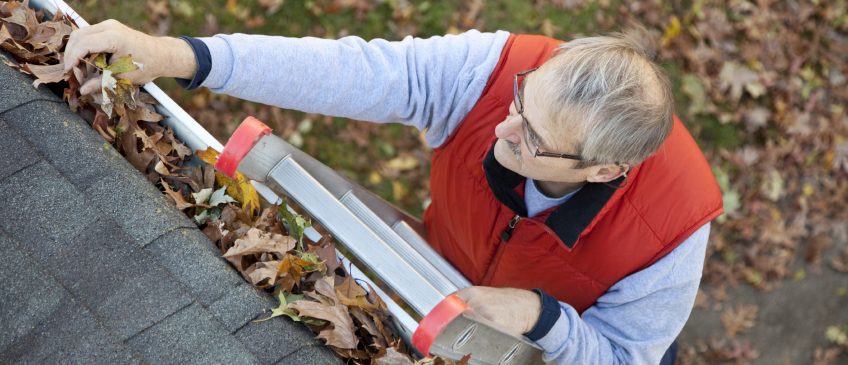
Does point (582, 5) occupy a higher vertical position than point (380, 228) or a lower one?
lower

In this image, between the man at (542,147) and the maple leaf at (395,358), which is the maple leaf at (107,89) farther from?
the maple leaf at (395,358)

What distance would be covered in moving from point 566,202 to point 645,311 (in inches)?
15.5

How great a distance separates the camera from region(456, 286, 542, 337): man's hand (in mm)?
1718

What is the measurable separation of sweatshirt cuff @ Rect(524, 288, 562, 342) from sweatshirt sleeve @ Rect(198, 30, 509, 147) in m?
0.62

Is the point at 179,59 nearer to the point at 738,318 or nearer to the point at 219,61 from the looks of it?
the point at 219,61

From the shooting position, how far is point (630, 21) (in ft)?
14.3

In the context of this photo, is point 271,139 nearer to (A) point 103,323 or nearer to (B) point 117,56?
(B) point 117,56

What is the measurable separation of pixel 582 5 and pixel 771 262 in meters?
1.81

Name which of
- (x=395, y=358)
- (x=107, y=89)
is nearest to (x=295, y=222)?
(x=395, y=358)

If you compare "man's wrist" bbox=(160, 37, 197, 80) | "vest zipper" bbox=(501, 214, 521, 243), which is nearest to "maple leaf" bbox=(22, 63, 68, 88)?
"man's wrist" bbox=(160, 37, 197, 80)

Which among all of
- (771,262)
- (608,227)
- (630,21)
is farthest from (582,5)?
(608,227)

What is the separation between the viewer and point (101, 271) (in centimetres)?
150

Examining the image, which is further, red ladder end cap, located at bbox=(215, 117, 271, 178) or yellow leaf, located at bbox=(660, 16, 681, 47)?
yellow leaf, located at bbox=(660, 16, 681, 47)

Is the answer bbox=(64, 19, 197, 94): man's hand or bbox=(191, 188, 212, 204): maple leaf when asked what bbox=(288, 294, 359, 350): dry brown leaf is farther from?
bbox=(64, 19, 197, 94): man's hand
